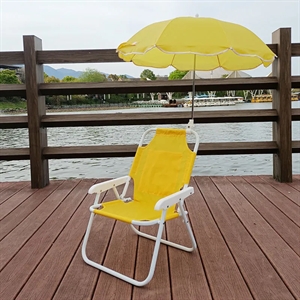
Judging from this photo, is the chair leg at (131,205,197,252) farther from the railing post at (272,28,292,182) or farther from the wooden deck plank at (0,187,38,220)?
the railing post at (272,28,292,182)

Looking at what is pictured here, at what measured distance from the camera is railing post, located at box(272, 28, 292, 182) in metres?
3.73

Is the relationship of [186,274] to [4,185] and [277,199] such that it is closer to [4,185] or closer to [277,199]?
[277,199]

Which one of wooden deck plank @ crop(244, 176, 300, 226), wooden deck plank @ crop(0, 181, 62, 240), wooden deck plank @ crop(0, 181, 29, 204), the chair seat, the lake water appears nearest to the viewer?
the chair seat

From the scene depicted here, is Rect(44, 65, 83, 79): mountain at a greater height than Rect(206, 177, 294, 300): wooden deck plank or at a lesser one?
greater

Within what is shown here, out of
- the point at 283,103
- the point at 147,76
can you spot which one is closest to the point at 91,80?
the point at 147,76

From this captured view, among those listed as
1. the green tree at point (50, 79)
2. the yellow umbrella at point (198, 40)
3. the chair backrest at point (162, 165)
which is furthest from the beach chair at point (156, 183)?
the green tree at point (50, 79)

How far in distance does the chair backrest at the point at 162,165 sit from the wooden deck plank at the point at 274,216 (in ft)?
2.77

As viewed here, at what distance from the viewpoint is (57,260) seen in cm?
210

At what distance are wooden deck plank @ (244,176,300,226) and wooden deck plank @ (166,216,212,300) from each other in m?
0.99

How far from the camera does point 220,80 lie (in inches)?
154

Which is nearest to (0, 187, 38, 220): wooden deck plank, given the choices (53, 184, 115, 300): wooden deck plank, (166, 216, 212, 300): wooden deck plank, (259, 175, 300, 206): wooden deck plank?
(53, 184, 115, 300): wooden deck plank

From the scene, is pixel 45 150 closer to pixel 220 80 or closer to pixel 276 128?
pixel 220 80

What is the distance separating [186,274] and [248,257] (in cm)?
45

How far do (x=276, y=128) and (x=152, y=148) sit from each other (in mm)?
2015
